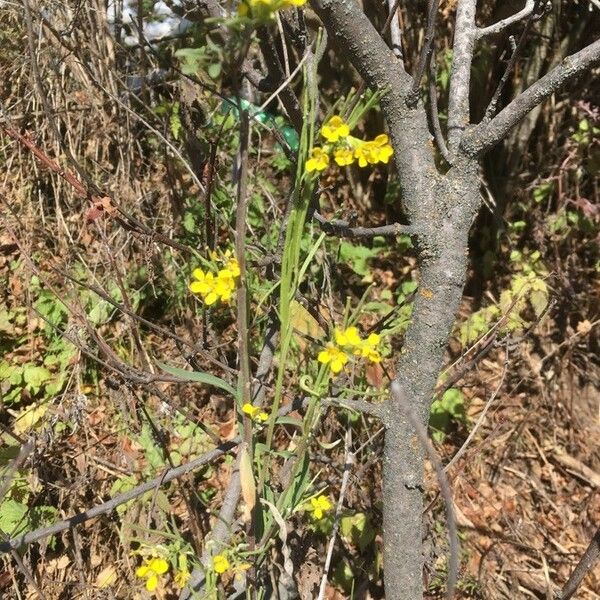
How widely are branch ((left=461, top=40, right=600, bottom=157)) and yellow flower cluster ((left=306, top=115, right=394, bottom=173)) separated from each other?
0.24 metres

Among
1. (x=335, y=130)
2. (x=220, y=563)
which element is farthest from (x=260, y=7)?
(x=220, y=563)

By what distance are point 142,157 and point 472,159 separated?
1772 mm

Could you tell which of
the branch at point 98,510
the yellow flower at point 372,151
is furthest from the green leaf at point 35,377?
the yellow flower at point 372,151

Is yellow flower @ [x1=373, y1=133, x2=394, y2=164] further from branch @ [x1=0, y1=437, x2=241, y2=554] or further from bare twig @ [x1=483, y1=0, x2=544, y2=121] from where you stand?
branch @ [x1=0, y1=437, x2=241, y2=554]

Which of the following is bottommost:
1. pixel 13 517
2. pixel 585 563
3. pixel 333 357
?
pixel 585 563

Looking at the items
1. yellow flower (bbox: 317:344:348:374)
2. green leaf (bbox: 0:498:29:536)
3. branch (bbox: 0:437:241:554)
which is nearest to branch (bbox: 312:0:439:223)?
yellow flower (bbox: 317:344:348:374)

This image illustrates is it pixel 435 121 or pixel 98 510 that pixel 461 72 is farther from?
pixel 98 510

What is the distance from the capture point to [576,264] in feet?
9.39

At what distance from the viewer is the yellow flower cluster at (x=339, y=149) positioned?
3.21 feet

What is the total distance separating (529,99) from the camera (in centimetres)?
116

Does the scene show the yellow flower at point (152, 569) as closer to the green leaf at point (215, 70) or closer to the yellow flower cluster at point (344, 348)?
the yellow flower cluster at point (344, 348)

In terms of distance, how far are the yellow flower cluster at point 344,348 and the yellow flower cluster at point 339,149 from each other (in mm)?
296

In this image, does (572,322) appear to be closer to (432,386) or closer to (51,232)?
(432,386)

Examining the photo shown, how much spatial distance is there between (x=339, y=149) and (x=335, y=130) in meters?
0.04
